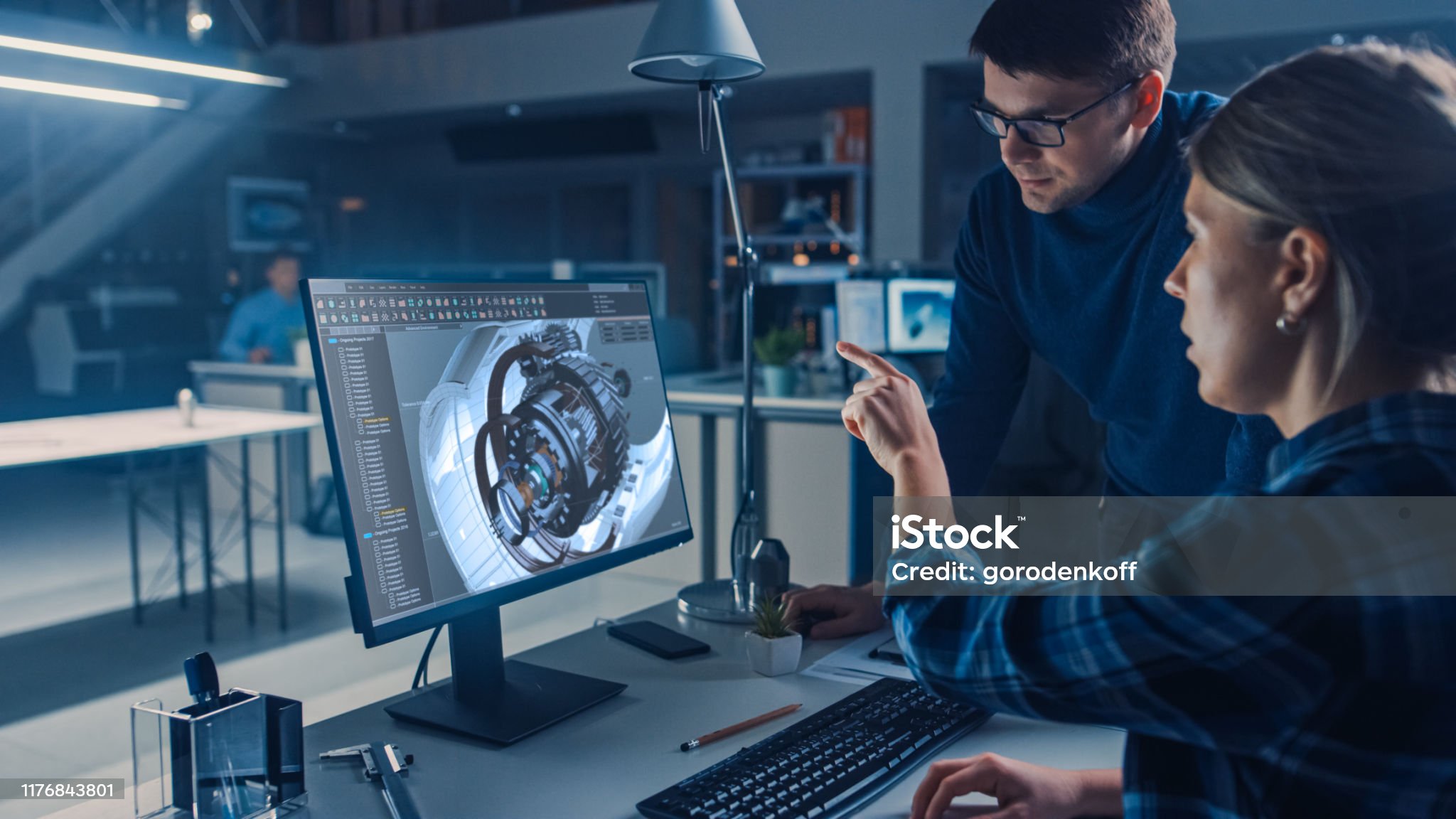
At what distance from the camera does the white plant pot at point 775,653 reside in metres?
1.23

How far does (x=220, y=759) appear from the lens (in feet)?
2.89

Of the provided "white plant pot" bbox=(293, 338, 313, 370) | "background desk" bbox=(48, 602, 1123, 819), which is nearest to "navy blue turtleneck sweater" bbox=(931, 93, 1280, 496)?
"background desk" bbox=(48, 602, 1123, 819)

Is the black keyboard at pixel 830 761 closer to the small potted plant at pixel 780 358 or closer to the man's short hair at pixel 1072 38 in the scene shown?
the man's short hair at pixel 1072 38

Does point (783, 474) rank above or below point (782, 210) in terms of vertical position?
below

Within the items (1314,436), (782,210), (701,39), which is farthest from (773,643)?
(782,210)

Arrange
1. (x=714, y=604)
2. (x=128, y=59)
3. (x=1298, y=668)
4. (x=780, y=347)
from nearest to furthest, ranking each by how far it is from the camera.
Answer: (x=1298, y=668) → (x=714, y=604) → (x=780, y=347) → (x=128, y=59)

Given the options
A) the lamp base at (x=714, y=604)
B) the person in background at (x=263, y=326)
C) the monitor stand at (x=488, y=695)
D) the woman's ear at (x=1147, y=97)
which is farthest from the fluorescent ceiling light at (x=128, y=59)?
the woman's ear at (x=1147, y=97)

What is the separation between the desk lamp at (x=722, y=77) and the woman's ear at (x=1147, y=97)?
54 cm

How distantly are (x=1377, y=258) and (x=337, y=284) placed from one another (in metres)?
0.80

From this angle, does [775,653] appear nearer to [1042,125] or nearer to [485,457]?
[485,457]

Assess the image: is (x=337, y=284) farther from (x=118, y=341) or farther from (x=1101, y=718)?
(x=118, y=341)

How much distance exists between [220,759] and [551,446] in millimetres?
429

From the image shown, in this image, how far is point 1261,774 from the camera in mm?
661

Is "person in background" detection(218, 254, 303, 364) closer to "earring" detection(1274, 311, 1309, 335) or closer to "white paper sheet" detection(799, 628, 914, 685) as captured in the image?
"white paper sheet" detection(799, 628, 914, 685)
